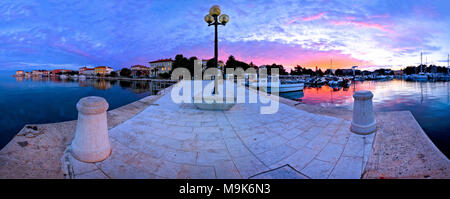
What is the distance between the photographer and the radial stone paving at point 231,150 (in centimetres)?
249

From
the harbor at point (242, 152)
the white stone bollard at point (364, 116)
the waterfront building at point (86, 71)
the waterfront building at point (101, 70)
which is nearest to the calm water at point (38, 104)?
the harbor at point (242, 152)

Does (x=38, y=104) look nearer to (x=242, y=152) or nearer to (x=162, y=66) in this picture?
(x=242, y=152)

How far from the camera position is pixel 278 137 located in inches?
147

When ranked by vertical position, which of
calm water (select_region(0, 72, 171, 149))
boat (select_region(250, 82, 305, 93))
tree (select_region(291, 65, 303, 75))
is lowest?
calm water (select_region(0, 72, 171, 149))

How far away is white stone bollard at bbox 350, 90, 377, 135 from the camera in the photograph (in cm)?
354

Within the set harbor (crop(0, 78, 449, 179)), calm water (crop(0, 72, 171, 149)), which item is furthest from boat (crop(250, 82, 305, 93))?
harbor (crop(0, 78, 449, 179))

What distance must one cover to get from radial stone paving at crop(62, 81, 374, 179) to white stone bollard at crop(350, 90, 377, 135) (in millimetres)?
187

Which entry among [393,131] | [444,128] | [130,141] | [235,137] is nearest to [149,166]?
[130,141]

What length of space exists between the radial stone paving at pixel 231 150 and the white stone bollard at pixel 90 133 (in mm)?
130

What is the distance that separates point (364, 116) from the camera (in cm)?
359

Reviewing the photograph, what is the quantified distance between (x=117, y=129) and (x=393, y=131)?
599 cm

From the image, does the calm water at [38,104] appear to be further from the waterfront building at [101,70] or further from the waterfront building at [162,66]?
the waterfront building at [101,70]

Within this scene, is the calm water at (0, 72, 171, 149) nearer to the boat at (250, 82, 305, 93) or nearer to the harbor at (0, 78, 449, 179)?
the harbor at (0, 78, 449, 179)
